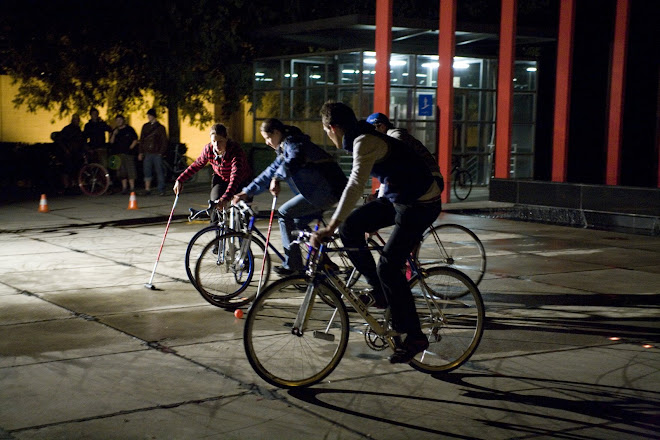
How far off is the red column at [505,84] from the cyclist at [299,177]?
420 inches

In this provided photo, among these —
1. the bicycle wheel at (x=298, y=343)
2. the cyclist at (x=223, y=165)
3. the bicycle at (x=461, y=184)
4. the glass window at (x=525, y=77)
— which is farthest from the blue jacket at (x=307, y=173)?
the glass window at (x=525, y=77)

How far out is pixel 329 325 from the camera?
5688 millimetres

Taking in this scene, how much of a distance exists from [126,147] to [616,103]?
34.7ft

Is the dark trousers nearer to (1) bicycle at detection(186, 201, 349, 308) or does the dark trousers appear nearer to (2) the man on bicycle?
(2) the man on bicycle

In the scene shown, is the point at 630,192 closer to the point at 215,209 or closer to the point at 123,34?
the point at 215,209

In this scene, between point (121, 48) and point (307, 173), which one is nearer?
point (307, 173)

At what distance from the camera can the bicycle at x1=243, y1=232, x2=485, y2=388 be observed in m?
5.52

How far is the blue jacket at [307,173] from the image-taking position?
7.79 metres

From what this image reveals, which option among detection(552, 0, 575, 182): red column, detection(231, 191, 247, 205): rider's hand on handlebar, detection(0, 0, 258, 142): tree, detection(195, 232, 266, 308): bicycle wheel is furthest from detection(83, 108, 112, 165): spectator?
detection(231, 191, 247, 205): rider's hand on handlebar

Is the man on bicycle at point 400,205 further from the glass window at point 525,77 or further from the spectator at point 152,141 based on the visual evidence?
the glass window at point 525,77

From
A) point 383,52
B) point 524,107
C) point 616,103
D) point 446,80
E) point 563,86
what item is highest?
point 383,52

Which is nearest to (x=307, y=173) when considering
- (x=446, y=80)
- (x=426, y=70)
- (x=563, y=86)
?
(x=446, y=80)

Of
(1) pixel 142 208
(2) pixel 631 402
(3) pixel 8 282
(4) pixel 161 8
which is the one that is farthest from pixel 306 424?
(4) pixel 161 8

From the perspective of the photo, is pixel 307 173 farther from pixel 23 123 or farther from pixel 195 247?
pixel 23 123
